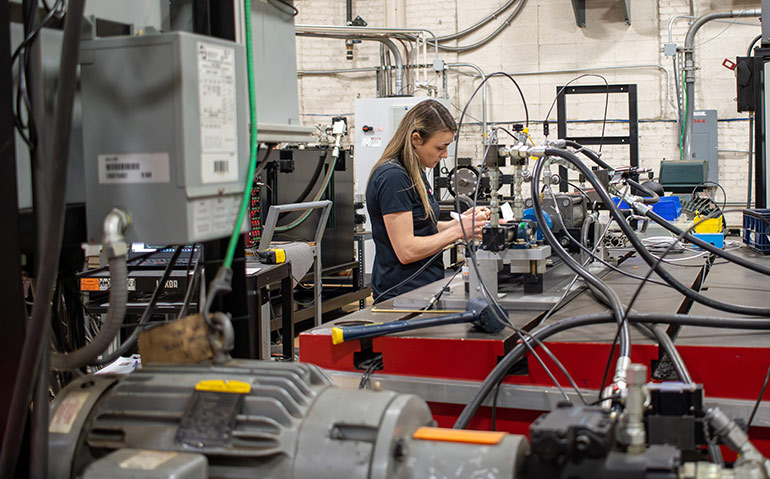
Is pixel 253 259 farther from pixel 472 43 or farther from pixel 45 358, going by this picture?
pixel 472 43

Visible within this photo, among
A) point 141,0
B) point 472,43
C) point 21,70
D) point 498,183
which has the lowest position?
point 498,183

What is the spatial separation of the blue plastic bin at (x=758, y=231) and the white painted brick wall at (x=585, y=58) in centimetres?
353

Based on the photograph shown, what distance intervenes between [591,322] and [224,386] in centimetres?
79

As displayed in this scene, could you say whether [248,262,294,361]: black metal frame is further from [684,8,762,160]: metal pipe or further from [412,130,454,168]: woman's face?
[684,8,762,160]: metal pipe

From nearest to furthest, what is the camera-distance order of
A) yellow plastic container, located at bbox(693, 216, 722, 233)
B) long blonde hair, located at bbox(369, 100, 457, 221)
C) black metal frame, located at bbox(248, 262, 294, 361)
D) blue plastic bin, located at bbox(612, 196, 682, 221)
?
long blonde hair, located at bbox(369, 100, 457, 221)
black metal frame, located at bbox(248, 262, 294, 361)
yellow plastic container, located at bbox(693, 216, 722, 233)
blue plastic bin, located at bbox(612, 196, 682, 221)

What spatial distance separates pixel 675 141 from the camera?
255 inches

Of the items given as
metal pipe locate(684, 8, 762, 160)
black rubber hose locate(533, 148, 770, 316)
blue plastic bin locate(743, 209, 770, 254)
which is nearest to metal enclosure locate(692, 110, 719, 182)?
metal pipe locate(684, 8, 762, 160)

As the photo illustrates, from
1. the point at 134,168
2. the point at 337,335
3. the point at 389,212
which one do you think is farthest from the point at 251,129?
the point at 389,212

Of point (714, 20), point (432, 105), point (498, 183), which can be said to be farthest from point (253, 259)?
point (714, 20)

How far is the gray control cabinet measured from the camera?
0.89 metres

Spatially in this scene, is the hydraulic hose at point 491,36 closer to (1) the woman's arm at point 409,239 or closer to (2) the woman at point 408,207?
(2) the woman at point 408,207

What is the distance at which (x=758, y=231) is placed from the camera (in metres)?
2.91

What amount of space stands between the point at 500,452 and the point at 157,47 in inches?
23.5

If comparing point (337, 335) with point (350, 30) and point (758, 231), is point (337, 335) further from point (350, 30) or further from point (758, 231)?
point (350, 30)
